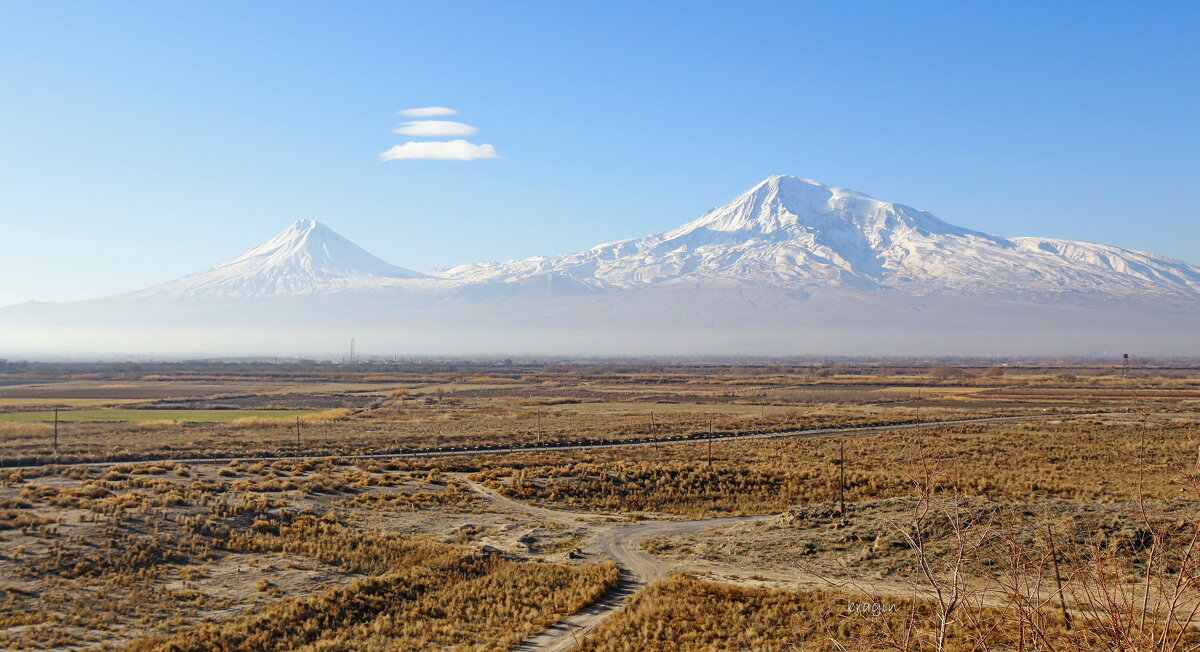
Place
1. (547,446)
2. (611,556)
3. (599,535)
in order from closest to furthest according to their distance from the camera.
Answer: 1. (611,556)
2. (599,535)
3. (547,446)

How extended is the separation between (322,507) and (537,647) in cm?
1820

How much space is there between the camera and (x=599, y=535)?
98.9ft

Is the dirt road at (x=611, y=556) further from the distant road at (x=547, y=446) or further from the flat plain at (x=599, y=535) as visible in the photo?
the distant road at (x=547, y=446)

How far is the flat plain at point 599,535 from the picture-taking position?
11.4 metres

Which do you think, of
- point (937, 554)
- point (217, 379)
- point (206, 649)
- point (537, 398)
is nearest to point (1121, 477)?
point (937, 554)

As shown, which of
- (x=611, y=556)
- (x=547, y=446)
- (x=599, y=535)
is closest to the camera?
(x=611, y=556)

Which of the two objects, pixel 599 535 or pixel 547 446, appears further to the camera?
pixel 547 446

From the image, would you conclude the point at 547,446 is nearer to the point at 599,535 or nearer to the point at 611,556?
the point at 599,535

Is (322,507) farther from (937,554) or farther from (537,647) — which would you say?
(937,554)

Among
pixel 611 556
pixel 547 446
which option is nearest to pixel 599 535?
pixel 611 556

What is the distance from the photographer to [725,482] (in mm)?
41062

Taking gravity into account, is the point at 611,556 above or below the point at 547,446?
above

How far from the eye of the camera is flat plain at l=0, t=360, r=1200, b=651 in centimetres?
1143

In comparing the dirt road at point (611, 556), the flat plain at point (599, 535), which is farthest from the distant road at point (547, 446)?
the dirt road at point (611, 556)
